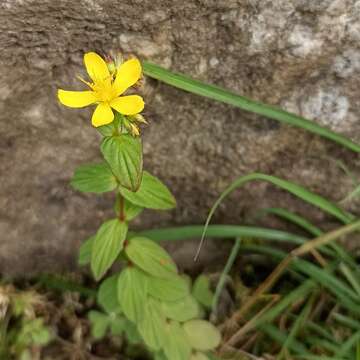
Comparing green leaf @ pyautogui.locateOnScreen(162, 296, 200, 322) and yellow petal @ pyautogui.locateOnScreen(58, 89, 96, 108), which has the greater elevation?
yellow petal @ pyautogui.locateOnScreen(58, 89, 96, 108)

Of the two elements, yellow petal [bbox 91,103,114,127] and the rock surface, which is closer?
yellow petal [bbox 91,103,114,127]

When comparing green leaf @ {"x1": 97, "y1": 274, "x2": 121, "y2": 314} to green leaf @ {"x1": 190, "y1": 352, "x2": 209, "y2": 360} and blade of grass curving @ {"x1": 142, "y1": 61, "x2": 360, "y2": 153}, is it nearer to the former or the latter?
green leaf @ {"x1": 190, "y1": 352, "x2": 209, "y2": 360}

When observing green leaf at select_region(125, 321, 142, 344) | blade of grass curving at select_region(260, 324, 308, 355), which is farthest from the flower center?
blade of grass curving at select_region(260, 324, 308, 355)

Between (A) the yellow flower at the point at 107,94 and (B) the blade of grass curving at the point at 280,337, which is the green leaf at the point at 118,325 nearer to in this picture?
(B) the blade of grass curving at the point at 280,337

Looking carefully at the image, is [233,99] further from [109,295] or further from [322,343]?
[322,343]

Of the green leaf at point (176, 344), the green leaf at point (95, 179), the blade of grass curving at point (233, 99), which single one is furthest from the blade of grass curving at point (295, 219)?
the green leaf at point (95, 179)

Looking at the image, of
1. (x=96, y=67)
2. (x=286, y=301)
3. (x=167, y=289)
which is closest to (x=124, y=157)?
(x=96, y=67)
